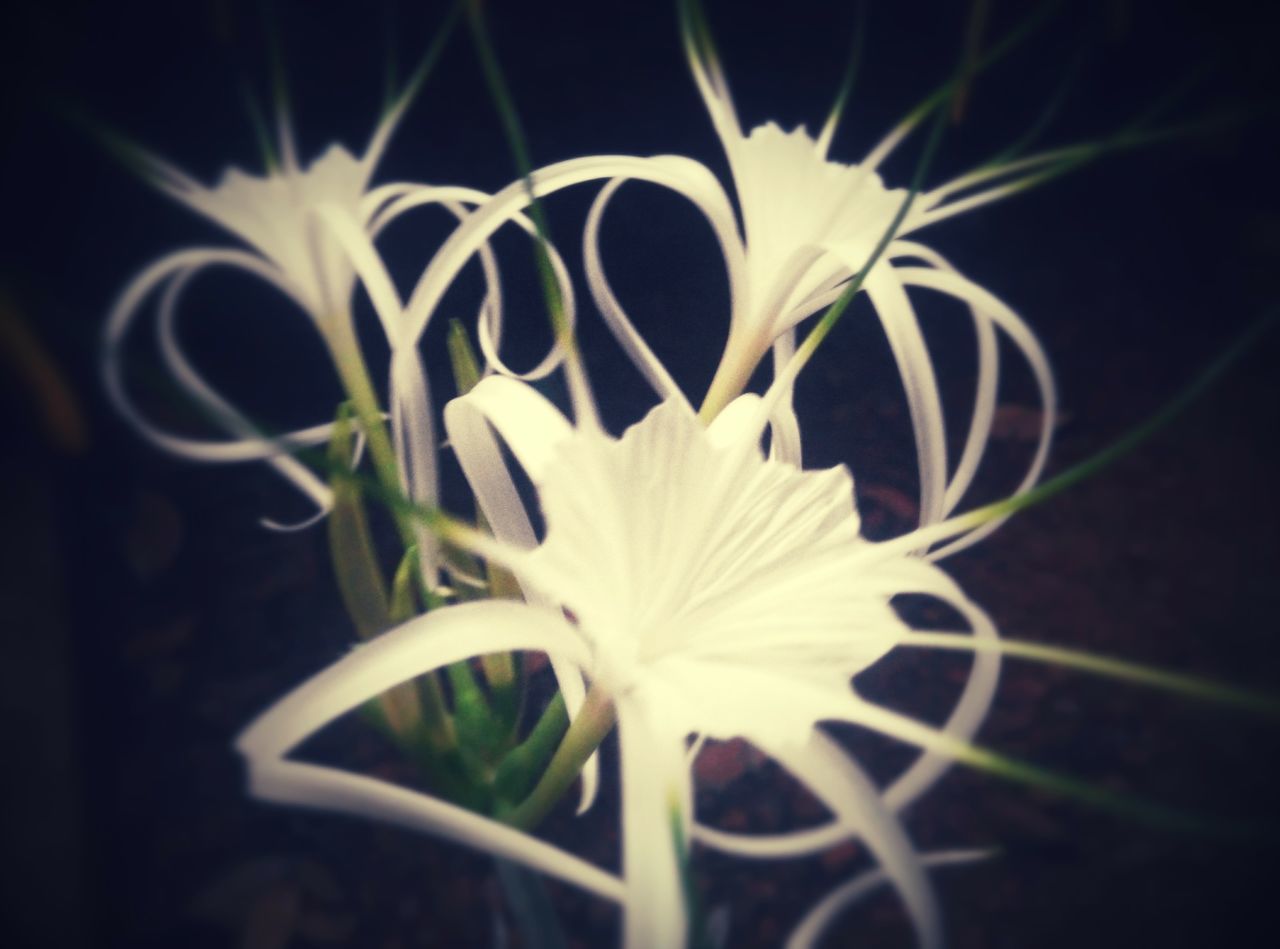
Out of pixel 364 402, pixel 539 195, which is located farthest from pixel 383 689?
pixel 539 195

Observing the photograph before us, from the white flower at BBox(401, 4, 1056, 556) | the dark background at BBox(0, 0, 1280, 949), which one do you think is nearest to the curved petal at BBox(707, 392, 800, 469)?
the white flower at BBox(401, 4, 1056, 556)

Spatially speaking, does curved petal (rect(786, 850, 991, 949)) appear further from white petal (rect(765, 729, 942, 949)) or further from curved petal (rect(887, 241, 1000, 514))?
curved petal (rect(887, 241, 1000, 514))

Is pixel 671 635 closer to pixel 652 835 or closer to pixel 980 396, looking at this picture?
pixel 652 835

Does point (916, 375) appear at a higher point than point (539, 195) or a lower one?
lower

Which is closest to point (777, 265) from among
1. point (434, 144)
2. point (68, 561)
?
point (434, 144)

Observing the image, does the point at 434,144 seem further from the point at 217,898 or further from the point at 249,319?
the point at 217,898

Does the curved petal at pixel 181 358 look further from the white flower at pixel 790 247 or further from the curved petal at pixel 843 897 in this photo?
the curved petal at pixel 843 897
